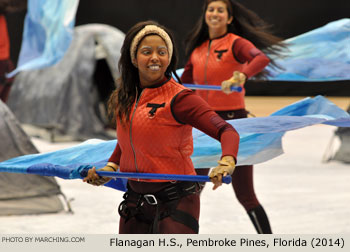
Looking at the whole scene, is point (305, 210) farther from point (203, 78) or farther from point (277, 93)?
point (277, 93)

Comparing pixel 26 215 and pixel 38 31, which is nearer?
pixel 26 215

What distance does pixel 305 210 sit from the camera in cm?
505

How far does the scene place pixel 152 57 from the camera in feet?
7.86

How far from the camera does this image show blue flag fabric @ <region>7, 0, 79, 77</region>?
6.82 meters

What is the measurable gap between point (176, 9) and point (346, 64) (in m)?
7.03

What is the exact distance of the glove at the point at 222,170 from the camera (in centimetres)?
210

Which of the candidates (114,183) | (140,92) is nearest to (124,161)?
(140,92)

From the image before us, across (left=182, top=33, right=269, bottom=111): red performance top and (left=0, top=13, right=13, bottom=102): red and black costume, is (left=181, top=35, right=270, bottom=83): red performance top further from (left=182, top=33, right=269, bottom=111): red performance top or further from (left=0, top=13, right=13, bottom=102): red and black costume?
(left=0, top=13, right=13, bottom=102): red and black costume

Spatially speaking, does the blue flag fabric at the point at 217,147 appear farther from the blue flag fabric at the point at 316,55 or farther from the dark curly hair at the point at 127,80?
the blue flag fabric at the point at 316,55

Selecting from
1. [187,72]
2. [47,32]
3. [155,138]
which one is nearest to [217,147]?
[187,72]

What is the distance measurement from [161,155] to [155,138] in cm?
6

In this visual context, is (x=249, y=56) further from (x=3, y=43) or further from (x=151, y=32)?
(x=3, y=43)

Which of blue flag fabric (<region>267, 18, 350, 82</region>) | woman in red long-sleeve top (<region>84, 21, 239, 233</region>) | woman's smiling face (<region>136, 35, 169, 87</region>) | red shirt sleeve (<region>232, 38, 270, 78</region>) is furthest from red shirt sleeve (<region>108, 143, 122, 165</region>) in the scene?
blue flag fabric (<region>267, 18, 350, 82</region>)

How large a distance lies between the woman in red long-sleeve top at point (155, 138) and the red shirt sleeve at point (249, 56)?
1361mm
